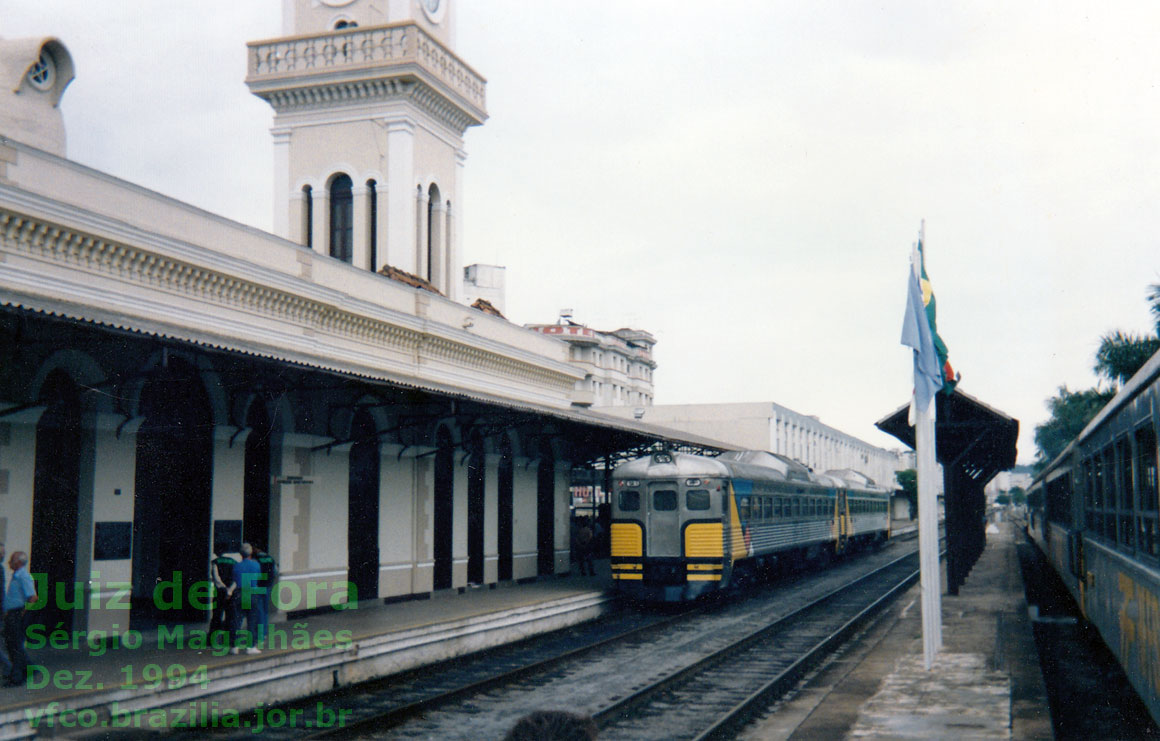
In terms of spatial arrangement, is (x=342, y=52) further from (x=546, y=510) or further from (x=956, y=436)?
(x=956, y=436)

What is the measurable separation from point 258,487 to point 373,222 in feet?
45.3

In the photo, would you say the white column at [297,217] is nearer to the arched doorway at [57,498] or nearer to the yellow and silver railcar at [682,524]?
the yellow and silver railcar at [682,524]

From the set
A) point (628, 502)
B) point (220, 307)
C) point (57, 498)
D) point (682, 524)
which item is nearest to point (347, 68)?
point (220, 307)

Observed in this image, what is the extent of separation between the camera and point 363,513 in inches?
704

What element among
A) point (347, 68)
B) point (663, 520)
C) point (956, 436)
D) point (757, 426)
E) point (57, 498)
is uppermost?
point (347, 68)

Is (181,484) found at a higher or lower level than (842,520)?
higher

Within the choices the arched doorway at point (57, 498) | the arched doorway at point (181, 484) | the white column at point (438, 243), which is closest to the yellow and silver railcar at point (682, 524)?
the arched doorway at point (181, 484)

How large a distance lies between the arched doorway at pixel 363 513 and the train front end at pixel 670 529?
15.6ft

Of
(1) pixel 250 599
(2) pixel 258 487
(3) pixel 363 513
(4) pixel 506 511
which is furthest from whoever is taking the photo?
(4) pixel 506 511

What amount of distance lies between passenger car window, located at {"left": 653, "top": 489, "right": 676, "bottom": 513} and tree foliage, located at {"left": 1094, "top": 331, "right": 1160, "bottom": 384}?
2005 cm

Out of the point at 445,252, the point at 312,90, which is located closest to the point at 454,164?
the point at 445,252

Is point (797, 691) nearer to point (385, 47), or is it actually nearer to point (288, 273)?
point (288, 273)

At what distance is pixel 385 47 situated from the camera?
2750 centimetres

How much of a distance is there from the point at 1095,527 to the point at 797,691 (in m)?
3.82
